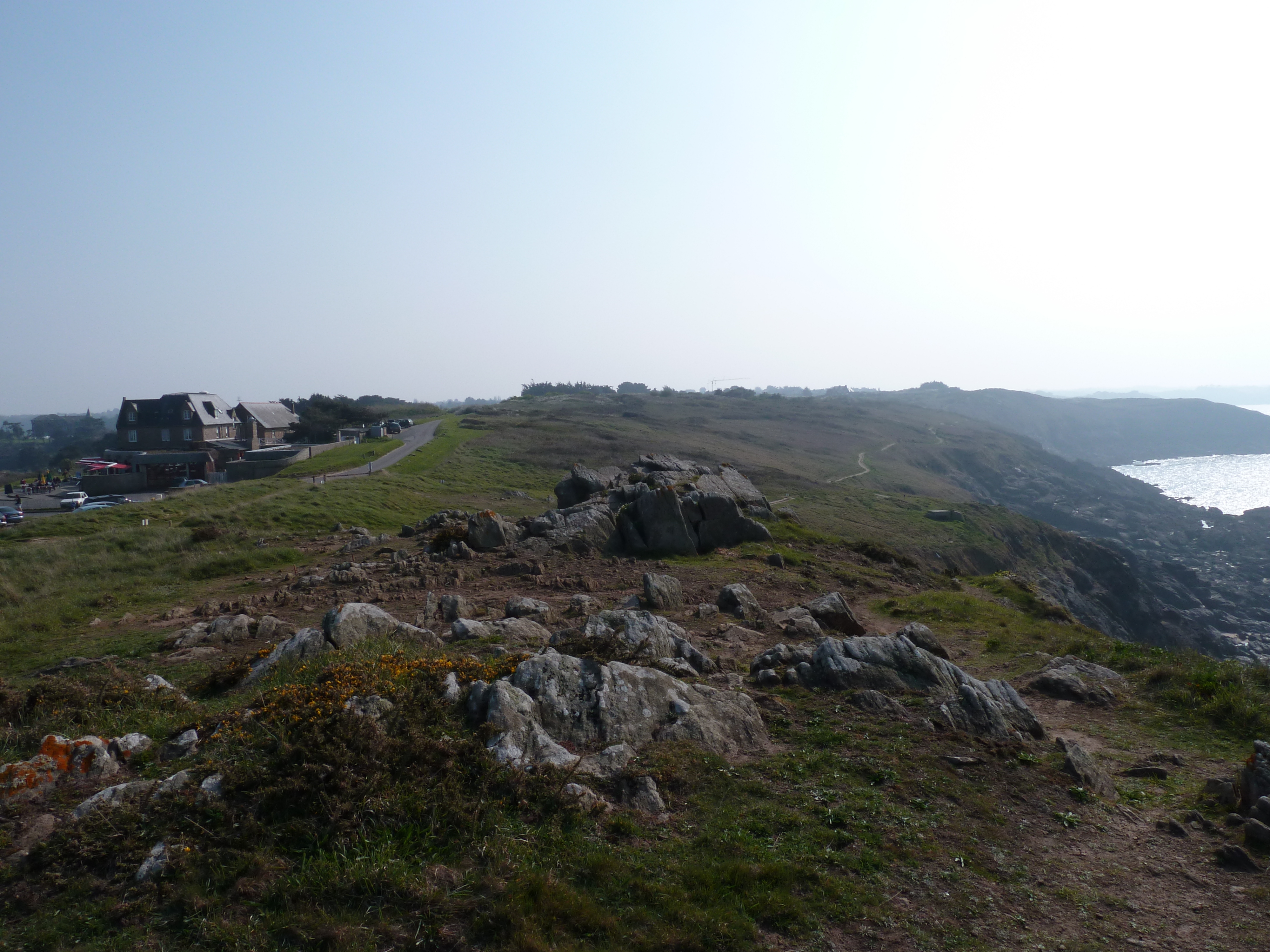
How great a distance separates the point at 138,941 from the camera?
5.59 meters

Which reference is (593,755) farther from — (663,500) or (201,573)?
(201,573)

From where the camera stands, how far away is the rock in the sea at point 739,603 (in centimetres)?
1667

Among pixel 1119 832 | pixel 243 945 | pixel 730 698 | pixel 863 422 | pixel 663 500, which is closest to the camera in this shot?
pixel 243 945

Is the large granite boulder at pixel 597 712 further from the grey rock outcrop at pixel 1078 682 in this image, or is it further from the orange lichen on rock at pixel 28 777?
the grey rock outcrop at pixel 1078 682

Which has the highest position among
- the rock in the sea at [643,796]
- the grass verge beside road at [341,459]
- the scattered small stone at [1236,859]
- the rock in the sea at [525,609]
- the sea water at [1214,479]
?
the grass verge beside road at [341,459]

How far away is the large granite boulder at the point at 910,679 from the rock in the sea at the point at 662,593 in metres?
3.58

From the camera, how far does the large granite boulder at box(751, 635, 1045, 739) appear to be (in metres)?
10.9

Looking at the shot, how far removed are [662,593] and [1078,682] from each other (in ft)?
29.3

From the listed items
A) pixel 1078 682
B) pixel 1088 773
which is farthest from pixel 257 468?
pixel 1088 773

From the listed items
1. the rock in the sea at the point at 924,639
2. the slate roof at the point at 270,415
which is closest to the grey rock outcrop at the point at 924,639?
the rock in the sea at the point at 924,639

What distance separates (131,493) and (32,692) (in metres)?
54.7

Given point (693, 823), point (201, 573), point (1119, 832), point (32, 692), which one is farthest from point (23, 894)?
point (201, 573)

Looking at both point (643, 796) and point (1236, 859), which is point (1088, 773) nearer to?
point (1236, 859)

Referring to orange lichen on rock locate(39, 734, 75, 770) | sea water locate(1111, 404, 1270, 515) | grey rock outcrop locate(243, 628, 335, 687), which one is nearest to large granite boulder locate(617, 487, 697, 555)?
grey rock outcrop locate(243, 628, 335, 687)
